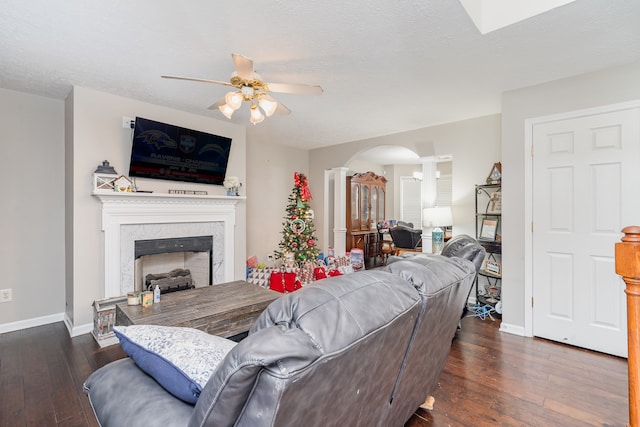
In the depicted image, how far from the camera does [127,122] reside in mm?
3350

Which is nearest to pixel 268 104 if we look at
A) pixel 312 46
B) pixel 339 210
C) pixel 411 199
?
pixel 312 46

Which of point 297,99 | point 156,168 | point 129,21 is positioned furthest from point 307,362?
point 156,168

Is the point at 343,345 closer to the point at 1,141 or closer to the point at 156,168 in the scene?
the point at 156,168

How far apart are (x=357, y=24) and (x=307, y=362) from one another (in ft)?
6.83

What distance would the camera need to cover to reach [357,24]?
2.01 metres

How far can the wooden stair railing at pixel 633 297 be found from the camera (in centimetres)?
116

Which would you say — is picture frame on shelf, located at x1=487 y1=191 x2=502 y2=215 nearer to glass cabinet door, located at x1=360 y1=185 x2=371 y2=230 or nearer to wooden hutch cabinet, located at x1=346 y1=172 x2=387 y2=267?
wooden hutch cabinet, located at x1=346 y1=172 x2=387 y2=267

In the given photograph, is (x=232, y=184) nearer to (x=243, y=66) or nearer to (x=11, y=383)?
(x=243, y=66)

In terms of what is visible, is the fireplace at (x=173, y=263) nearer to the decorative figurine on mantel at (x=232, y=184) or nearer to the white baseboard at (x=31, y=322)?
the decorative figurine on mantel at (x=232, y=184)

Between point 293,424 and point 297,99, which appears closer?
point 293,424

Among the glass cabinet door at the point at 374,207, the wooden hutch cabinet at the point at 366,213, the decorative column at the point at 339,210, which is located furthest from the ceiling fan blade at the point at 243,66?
the glass cabinet door at the point at 374,207

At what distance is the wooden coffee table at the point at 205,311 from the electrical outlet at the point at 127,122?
199 centimetres

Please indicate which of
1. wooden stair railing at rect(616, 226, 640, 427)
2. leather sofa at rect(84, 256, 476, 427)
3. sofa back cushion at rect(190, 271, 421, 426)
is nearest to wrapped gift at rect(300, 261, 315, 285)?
leather sofa at rect(84, 256, 476, 427)

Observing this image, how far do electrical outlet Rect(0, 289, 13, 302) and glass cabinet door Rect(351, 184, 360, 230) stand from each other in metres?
5.03
